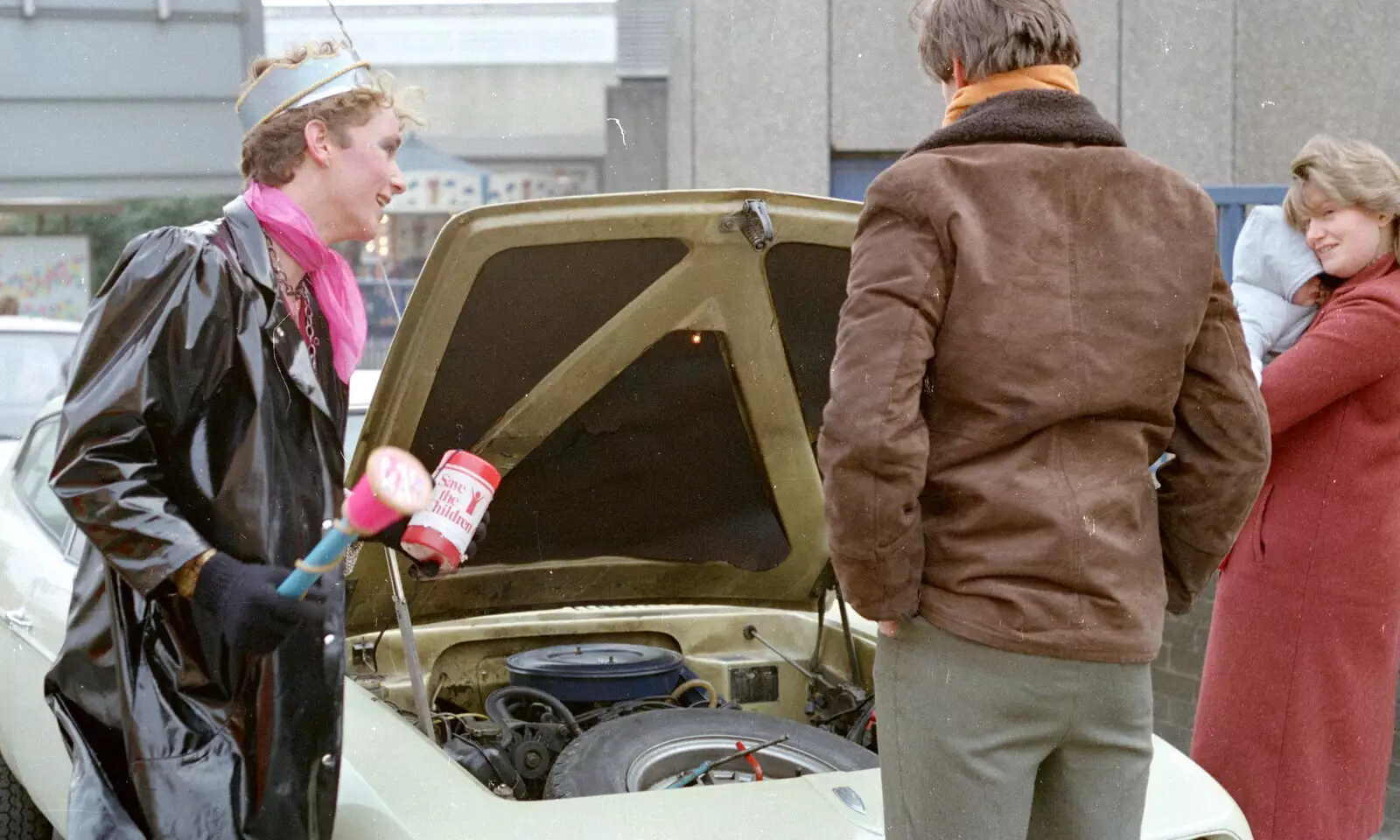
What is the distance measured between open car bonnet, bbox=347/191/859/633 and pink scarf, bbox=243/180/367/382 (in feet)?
0.73

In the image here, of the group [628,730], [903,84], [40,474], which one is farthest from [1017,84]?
[903,84]

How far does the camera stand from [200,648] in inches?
85.0

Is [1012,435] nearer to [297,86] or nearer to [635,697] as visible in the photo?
[297,86]

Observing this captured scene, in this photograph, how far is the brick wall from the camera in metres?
5.29

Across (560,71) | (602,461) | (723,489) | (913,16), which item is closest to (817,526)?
(723,489)

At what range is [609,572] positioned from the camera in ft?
11.7

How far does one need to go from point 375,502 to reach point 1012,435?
869 mm

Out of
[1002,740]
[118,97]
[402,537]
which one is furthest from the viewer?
[118,97]

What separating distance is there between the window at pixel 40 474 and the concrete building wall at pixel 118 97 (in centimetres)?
910

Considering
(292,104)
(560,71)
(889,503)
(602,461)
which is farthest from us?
(560,71)

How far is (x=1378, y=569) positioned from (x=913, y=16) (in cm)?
195

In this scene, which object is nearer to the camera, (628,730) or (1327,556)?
(628,730)

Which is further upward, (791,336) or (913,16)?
(913,16)

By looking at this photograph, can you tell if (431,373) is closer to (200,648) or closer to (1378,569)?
(200,648)
